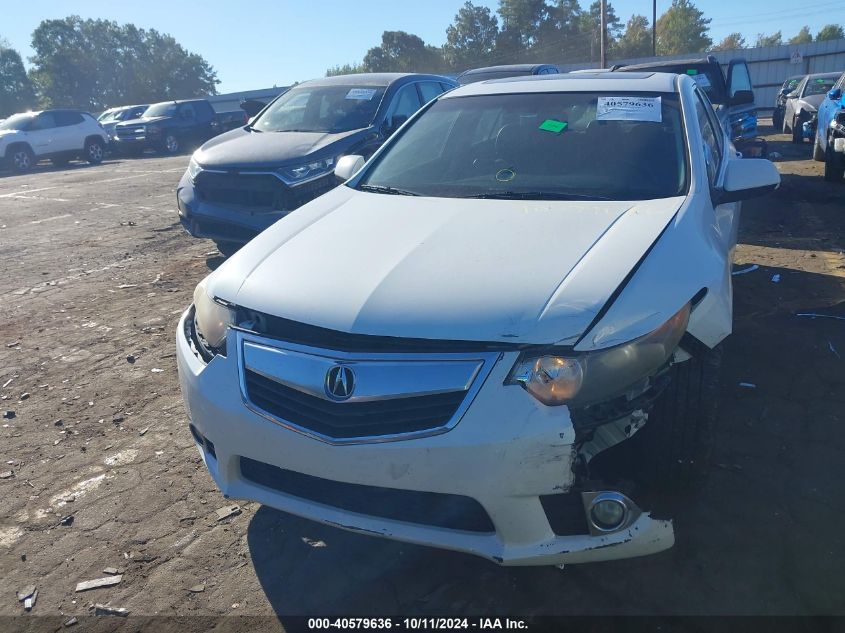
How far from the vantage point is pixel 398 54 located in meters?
71.6

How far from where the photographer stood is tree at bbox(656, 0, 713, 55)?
79.2 metres

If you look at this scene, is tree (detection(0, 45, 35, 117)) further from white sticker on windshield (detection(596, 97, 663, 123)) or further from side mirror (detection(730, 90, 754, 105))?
white sticker on windshield (detection(596, 97, 663, 123))

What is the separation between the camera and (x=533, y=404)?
2057 millimetres

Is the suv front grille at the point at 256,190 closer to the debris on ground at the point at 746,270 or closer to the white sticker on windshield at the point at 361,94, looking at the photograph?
the white sticker on windshield at the point at 361,94

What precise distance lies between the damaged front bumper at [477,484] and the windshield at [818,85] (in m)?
16.2

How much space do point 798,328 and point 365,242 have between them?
128 inches

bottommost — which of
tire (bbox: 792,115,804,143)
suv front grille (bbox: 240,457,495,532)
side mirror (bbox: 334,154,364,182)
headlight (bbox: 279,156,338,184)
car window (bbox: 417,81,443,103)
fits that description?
tire (bbox: 792,115,804,143)

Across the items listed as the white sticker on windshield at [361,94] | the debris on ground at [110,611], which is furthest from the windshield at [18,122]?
the debris on ground at [110,611]

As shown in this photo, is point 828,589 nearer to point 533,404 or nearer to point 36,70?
point 533,404

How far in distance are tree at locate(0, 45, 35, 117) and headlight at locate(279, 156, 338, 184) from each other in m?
78.5

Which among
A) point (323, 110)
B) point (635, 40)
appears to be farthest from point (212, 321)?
point (635, 40)

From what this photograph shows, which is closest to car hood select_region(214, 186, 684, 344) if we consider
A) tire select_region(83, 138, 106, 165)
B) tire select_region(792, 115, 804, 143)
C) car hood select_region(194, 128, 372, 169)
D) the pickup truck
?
car hood select_region(194, 128, 372, 169)

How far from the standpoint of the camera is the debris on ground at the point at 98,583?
2582 millimetres

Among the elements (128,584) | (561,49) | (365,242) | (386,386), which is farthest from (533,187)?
(561,49)
